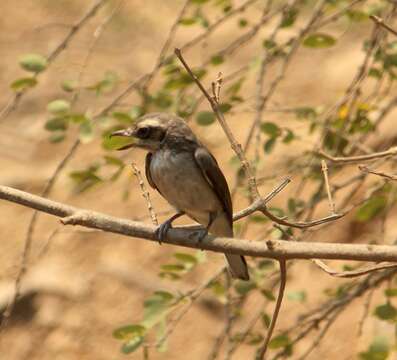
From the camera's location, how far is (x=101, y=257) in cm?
717

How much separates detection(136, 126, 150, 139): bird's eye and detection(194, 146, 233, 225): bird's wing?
0.80 feet

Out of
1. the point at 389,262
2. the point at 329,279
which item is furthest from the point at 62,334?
the point at 389,262

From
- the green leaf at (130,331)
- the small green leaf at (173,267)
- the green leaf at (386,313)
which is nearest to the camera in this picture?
the green leaf at (386,313)

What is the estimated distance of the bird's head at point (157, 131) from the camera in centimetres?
396

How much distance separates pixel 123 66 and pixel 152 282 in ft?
8.88

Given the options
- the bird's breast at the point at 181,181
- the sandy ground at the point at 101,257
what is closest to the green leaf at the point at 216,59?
the bird's breast at the point at 181,181

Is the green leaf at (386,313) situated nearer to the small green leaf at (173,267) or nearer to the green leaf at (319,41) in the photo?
the small green leaf at (173,267)

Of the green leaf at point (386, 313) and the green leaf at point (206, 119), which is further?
the green leaf at point (206, 119)

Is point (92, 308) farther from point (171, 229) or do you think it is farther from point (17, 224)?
point (171, 229)

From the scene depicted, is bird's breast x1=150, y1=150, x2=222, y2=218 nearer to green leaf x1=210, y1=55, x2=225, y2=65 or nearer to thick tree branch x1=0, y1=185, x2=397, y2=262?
green leaf x1=210, y1=55, x2=225, y2=65

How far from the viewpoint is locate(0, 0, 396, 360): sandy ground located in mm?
6695

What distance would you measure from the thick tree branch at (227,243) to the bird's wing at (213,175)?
0.89 metres

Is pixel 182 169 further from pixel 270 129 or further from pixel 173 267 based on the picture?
pixel 270 129

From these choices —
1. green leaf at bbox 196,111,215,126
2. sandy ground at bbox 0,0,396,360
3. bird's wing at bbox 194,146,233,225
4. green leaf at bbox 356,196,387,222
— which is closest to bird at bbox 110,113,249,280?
bird's wing at bbox 194,146,233,225
